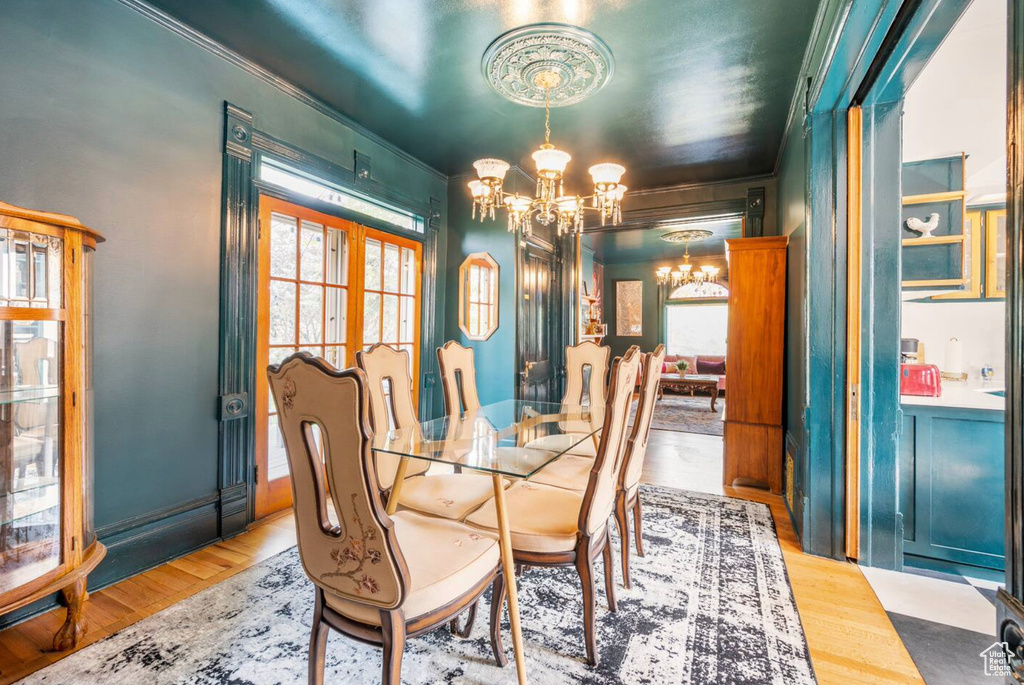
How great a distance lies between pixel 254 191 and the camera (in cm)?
282

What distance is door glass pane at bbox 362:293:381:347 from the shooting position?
3717mm

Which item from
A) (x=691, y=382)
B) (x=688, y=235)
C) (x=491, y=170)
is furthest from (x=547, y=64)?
(x=691, y=382)

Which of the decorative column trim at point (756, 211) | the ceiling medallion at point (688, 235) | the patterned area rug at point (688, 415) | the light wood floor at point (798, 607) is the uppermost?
the ceiling medallion at point (688, 235)

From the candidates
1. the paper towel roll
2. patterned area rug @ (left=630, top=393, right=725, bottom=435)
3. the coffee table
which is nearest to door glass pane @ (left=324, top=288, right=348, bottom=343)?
patterned area rug @ (left=630, top=393, right=725, bottom=435)

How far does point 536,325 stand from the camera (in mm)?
4855

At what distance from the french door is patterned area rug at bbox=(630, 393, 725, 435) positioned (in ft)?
11.4

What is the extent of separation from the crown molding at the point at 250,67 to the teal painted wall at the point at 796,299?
3.04 meters

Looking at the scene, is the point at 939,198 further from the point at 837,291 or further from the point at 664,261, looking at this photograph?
the point at 664,261

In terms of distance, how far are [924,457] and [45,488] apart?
3920mm

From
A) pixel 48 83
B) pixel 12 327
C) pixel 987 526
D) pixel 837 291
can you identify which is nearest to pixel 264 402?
pixel 12 327

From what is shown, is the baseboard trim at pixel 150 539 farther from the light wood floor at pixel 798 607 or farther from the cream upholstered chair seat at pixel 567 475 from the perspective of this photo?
the cream upholstered chair seat at pixel 567 475

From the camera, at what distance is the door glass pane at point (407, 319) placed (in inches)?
164

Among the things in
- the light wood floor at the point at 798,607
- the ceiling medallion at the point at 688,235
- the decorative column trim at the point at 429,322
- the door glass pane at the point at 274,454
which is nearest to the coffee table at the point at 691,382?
the ceiling medallion at the point at 688,235

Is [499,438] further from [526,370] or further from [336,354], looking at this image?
[526,370]
